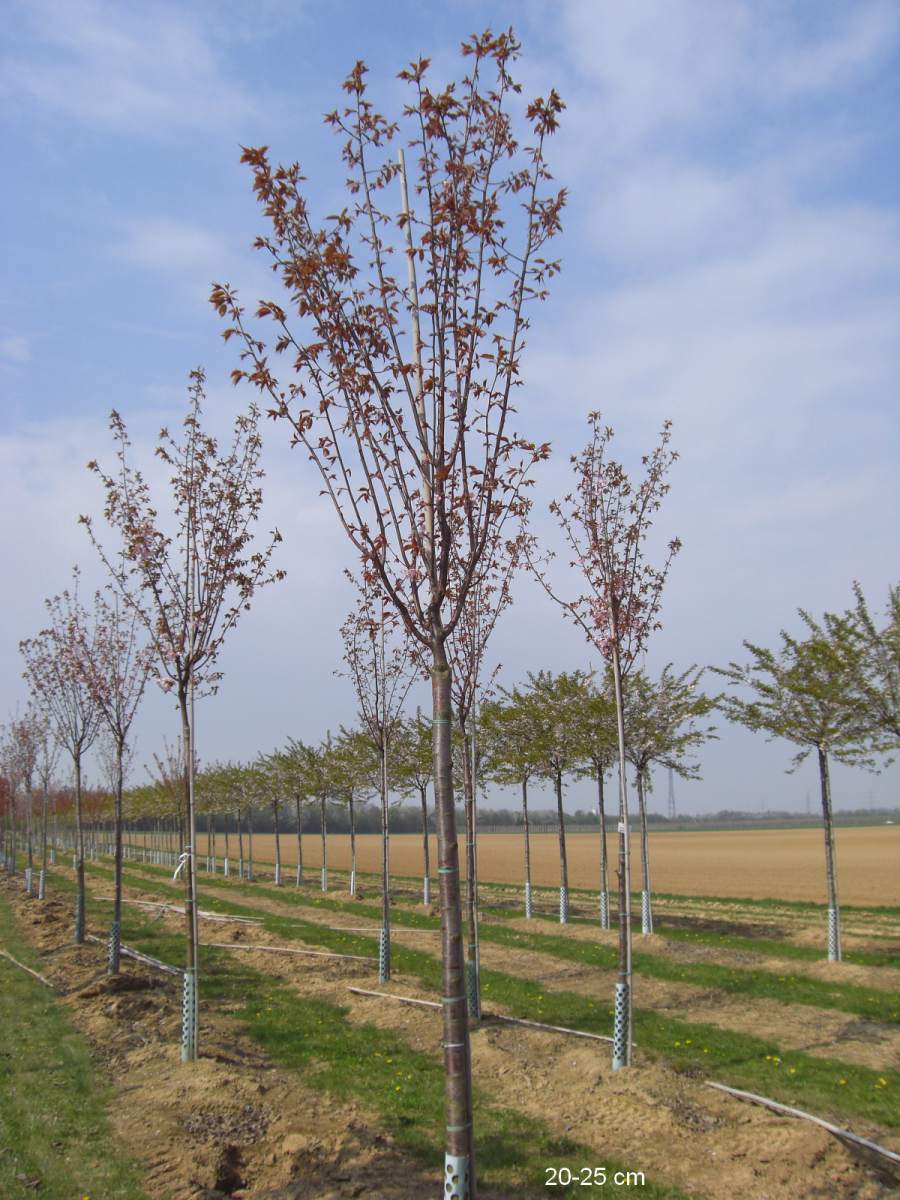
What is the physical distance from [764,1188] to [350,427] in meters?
6.32

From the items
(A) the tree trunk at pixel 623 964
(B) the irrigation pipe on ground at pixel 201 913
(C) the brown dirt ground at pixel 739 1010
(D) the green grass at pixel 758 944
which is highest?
(A) the tree trunk at pixel 623 964

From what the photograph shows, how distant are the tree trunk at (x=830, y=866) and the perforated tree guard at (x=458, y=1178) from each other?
12.6 m

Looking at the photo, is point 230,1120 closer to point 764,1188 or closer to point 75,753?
point 764,1188

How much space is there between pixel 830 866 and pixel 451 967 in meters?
13.4

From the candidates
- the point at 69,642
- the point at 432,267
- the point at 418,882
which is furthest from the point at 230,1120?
the point at 418,882

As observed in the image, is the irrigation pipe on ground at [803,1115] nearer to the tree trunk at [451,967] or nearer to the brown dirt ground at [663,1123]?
the brown dirt ground at [663,1123]

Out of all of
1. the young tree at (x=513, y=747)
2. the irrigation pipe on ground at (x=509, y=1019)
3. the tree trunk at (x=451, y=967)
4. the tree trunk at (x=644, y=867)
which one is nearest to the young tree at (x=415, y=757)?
the young tree at (x=513, y=747)

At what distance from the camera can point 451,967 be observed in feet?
15.8

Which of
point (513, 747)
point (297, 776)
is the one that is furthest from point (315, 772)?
point (513, 747)

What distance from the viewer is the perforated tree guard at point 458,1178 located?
4.53 m

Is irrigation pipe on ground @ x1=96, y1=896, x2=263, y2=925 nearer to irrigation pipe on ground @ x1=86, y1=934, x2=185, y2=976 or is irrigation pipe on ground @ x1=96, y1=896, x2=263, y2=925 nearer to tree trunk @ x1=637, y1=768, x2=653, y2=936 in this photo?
irrigation pipe on ground @ x1=86, y1=934, x2=185, y2=976

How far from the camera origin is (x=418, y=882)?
123 ft

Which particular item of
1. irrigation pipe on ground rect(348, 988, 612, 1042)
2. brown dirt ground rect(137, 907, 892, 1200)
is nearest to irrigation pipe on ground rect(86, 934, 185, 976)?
irrigation pipe on ground rect(348, 988, 612, 1042)

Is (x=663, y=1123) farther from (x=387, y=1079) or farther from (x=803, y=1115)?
(x=387, y=1079)
